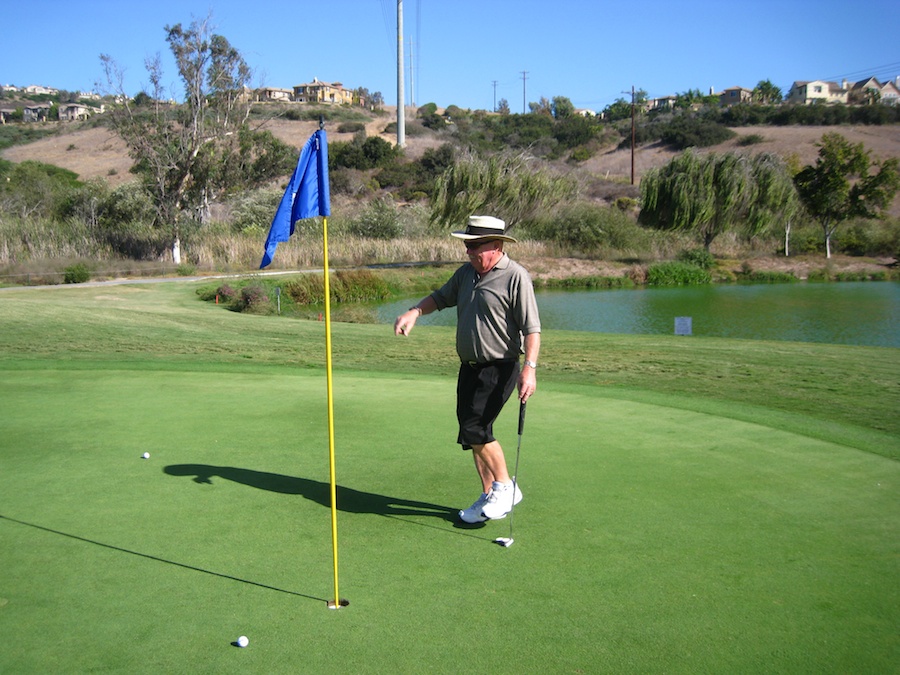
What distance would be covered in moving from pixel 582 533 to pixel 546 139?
93519 millimetres

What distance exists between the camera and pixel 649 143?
91.8 metres

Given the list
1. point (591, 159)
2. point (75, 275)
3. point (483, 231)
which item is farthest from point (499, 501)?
point (591, 159)

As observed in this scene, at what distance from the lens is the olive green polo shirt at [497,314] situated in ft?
16.4

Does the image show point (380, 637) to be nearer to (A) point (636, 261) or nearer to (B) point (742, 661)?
(B) point (742, 661)

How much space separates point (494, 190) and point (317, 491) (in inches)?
1621

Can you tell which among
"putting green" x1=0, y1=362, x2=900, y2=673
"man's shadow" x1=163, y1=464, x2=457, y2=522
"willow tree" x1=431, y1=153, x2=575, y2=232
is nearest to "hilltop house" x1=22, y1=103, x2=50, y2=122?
"willow tree" x1=431, y1=153, x2=575, y2=232

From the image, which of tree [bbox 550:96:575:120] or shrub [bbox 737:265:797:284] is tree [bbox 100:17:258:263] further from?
tree [bbox 550:96:575:120]

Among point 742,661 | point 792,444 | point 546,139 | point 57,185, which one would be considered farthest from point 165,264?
point 546,139

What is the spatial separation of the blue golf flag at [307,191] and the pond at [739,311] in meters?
17.4

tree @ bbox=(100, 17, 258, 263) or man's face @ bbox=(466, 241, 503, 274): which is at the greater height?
tree @ bbox=(100, 17, 258, 263)

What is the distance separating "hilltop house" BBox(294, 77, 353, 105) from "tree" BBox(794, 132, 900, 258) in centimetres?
10532

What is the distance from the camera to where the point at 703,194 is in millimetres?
46469

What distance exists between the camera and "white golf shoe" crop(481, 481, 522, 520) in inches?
195

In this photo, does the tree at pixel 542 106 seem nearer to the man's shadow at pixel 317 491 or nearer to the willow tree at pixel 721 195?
the willow tree at pixel 721 195
